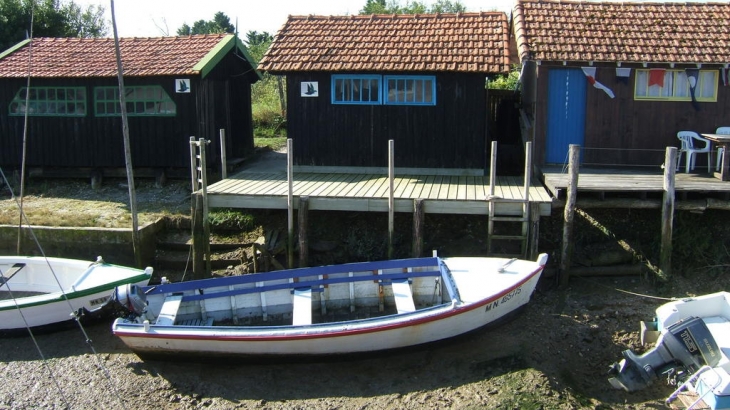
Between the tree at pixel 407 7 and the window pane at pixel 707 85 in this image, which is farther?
the tree at pixel 407 7

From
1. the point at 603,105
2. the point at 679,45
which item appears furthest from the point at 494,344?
the point at 679,45

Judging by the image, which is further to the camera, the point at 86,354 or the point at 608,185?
the point at 608,185

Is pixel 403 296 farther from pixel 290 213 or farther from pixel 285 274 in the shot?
pixel 290 213

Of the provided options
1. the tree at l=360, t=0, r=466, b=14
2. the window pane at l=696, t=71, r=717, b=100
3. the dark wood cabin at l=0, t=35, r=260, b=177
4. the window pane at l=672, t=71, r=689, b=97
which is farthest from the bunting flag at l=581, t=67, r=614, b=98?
the tree at l=360, t=0, r=466, b=14

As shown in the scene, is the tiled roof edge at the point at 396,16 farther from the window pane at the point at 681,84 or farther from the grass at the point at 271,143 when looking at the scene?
the grass at the point at 271,143

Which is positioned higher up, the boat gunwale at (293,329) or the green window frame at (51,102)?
the green window frame at (51,102)

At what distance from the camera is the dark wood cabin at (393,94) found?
1360 centimetres

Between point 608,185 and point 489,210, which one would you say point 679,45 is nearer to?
point 608,185

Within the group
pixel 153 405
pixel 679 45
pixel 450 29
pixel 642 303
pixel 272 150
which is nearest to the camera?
pixel 153 405

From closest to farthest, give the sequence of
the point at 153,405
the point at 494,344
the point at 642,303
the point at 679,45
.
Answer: the point at 153,405 → the point at 494,344 → the point at 642,303 → the point at 679,45

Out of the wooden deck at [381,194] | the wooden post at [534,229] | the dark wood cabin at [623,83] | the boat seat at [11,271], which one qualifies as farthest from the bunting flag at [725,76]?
the boat seat at [11,271]

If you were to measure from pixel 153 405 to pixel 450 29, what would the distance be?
942 cm

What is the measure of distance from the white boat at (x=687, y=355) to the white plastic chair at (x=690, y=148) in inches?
160

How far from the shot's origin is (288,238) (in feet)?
39.9
